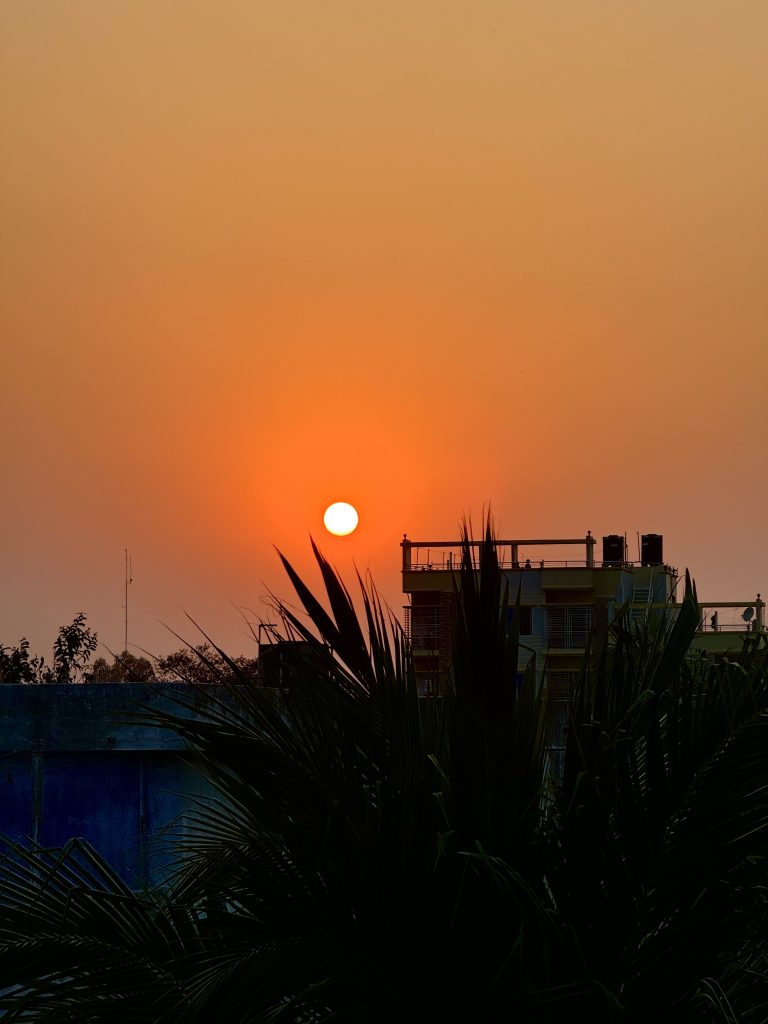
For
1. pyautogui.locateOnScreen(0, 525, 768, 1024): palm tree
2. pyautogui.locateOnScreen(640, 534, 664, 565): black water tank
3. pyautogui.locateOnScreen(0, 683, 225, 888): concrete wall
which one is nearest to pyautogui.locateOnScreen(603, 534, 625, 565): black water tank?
pyautogui.locateOnScreen(640, 534, 664, 565): black water tank

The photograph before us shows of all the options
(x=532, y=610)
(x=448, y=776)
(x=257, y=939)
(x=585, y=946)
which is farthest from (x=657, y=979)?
(x=532, y=610)

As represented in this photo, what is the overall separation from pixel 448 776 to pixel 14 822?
10.9 meters

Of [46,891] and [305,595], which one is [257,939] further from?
[305,595]

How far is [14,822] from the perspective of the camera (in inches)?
561

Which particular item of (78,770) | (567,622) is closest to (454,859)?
(78,770)

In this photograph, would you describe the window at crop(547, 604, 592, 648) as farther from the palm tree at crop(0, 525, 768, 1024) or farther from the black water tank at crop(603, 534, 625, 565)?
the palm tree at crop(0, 525, 768, 1024)

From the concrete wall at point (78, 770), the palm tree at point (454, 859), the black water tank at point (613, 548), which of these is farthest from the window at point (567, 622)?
the palm tree at point (454, 859)

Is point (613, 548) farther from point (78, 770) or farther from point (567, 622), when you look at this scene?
point (78, 770)

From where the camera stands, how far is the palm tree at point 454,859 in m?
4.07

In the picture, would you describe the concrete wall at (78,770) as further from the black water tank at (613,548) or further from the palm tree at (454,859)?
the black water tank at (613,548)

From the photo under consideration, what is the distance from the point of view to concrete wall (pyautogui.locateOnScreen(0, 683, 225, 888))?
1431 cm

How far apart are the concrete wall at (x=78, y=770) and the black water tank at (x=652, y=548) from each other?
60.1 m

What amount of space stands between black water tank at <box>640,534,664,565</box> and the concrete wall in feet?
197

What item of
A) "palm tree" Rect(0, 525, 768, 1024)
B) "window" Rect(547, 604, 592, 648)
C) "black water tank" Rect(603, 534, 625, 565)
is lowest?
"palm tree" Rect(0, 525, 768, 1024)
